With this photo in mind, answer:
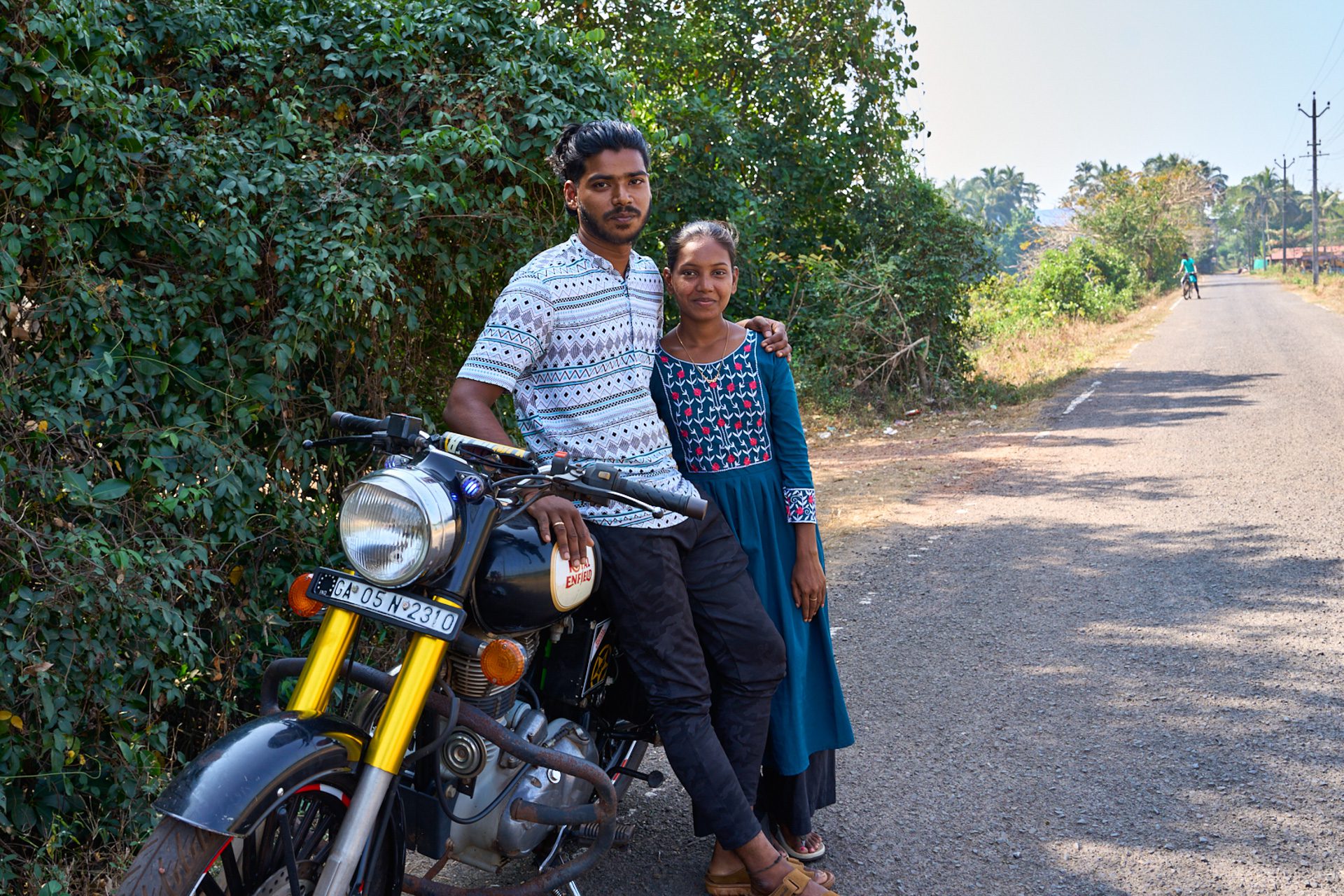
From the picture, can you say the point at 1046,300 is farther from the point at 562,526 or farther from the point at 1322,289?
the point at 562,526

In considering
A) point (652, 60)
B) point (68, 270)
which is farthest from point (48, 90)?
point (652, 60)

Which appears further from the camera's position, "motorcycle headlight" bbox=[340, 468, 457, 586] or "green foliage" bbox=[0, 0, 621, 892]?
"green foliage" bbox=[0, 0, 621, 892]

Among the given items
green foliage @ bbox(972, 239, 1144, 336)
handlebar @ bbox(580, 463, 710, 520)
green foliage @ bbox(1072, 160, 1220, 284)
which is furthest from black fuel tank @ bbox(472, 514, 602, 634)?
green foliage @ bbox(1072, 160, 1220, 284)

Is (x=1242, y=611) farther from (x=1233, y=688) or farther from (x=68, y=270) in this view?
(x=68, y=270)

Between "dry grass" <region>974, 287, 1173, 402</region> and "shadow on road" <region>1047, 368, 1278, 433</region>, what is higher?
"dry grass" <region>974, 287, 1173, 402</region>

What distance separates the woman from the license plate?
1105mm

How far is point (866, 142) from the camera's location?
12.0 m

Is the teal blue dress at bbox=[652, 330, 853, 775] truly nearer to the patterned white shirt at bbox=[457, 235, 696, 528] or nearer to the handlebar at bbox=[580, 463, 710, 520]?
the patterned white shirt at bbox=[457, 235, 696, 528]

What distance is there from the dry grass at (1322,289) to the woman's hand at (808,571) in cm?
2982

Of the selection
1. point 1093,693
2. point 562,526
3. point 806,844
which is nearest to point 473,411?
point 562,526

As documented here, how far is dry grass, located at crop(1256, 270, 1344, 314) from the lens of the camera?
32.2m

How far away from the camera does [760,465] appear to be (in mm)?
2969

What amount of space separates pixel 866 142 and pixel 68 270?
10.4m

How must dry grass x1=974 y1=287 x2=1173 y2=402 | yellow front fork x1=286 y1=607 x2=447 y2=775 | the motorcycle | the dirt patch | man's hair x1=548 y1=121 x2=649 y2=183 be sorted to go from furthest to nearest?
dry grass x1=974 y1=287 x2=1173 y2=402 < the dirt patch < man's hair x1=548 y1=121 x2=649 y2=183 < yellow front fork x1=286 y1=607 x2=447 y2=775 < the motorcycle
